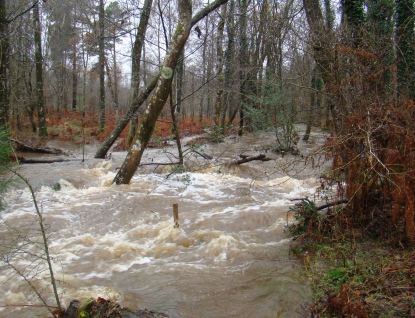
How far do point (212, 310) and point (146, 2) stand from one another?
1149cm

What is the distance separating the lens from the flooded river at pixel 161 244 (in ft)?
10.9

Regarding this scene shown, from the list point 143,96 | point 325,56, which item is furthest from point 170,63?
point 325,56

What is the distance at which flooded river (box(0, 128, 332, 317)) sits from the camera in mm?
3324

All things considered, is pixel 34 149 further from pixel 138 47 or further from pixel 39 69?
pixel 138 47

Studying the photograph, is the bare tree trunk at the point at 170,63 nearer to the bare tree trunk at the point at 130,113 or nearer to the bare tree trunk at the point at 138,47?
the bare tree trunk at the point at 130,113

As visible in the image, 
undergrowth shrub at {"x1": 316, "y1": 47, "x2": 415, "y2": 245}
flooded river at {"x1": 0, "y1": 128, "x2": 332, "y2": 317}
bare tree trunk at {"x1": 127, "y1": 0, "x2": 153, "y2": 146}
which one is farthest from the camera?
bare tree trunk at {"x1": 127, "y1": 0, "x2": 153, "y2": 146}

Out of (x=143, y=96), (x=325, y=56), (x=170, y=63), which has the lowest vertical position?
(x=143, y=96)

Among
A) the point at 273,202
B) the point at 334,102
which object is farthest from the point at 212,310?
the point at 273,202

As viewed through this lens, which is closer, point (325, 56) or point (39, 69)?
point (325, 56)

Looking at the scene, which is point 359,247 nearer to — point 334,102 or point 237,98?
point 334,102

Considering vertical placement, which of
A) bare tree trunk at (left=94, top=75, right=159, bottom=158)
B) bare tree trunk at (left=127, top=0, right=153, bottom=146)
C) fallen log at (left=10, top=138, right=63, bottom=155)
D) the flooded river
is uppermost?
bare tree trunk at (left=127, top=0, right=153, bottom=146)

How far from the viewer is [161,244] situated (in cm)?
491

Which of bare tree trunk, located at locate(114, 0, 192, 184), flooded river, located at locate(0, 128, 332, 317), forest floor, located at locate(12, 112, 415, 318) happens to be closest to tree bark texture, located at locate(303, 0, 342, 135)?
flooded river, located at locate(0, 128, 332, 317)

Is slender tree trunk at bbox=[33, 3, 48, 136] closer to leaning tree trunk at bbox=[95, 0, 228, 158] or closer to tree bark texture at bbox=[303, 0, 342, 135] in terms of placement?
leaning tree trunk at bbox=[95, 0, 228, 158]
